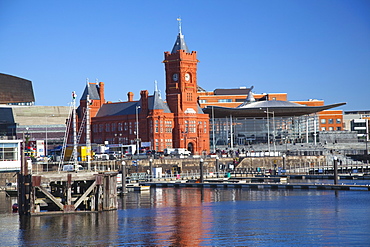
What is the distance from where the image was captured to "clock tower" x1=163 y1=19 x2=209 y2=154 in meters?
141

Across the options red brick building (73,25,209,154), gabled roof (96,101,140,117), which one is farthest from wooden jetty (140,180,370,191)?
gabled roof (96,101,140,117)

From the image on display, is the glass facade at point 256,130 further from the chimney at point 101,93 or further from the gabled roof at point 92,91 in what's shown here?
the gabled roof at point 92,91

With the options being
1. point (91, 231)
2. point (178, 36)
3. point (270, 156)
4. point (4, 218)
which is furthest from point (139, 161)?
point (91, 231)

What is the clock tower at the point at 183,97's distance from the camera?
141250mm

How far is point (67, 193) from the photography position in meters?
56.7

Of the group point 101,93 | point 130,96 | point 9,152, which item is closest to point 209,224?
point 9,152

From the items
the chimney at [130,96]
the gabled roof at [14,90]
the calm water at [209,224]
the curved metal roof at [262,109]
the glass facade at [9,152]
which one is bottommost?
the calm water at [209,224]

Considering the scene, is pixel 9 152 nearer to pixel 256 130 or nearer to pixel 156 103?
pixel 156 103

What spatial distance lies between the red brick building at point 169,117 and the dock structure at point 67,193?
250 ft

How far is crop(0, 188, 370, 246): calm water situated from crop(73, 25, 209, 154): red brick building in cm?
6429

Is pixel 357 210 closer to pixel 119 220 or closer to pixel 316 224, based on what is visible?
pixel 316 224

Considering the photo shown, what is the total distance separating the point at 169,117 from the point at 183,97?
5.81 m

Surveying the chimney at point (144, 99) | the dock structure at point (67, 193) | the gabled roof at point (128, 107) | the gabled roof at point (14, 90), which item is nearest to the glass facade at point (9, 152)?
the dock structure at point (67, 193)

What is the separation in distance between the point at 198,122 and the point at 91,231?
96.8 m
